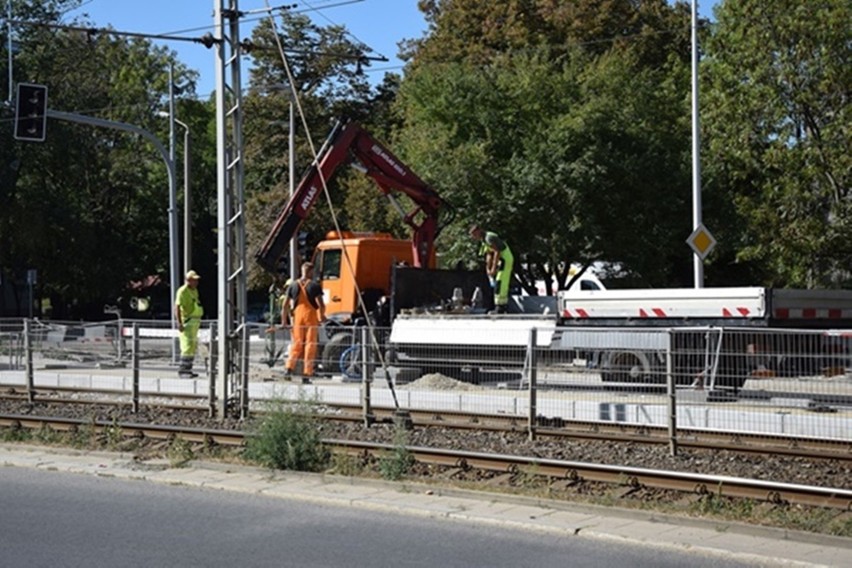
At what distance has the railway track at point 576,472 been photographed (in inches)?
414

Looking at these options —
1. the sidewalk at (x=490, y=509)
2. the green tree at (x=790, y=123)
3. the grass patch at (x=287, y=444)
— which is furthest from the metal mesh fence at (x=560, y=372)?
the green tree at (x=790, y=123)

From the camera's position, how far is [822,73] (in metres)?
27.8

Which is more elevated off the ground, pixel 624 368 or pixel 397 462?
pixel 624 368

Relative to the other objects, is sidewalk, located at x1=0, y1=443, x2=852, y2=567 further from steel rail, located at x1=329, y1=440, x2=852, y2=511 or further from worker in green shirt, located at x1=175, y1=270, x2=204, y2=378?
worker in green shirt, located at x1=175, y1=270, x2=204, y2=378

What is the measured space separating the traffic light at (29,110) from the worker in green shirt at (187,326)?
22.8ft

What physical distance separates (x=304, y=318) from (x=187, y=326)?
2090 millimetres

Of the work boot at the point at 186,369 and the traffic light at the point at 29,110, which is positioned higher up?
the traffic light at the point at 29,110

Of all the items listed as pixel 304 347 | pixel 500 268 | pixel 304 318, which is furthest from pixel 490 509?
pixel 500 268

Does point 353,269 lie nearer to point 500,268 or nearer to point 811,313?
point 500,268

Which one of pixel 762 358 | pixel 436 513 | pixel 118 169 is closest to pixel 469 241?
pixel 762 358

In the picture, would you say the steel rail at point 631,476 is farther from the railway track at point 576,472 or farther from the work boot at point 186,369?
the work boot at point 186,369

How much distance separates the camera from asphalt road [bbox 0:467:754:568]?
8891 millimetres

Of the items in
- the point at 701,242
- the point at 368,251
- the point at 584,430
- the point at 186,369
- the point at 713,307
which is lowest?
the point at 584,430

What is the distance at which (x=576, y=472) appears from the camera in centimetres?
1184
